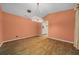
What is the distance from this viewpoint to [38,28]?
238 cm

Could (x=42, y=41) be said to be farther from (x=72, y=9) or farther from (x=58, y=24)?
(x=72, y=9)

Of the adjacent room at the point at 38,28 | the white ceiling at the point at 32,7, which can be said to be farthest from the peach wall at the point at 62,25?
the white ceiling at the point at 32,7

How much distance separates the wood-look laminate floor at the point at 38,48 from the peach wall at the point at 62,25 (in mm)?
147

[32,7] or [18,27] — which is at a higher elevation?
[32,7]

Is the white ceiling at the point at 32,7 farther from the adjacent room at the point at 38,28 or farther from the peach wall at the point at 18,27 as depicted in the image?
the peach wall at the point at 18,27

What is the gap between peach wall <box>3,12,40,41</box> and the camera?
2.26 m

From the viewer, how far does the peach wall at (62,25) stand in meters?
2.27

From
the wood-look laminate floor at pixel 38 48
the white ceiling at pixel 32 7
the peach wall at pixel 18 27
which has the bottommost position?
the wood-look laminate floor at pixel 38 48

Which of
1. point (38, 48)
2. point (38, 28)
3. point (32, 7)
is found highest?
point (32, 7)

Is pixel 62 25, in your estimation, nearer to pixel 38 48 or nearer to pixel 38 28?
pixel 38 28

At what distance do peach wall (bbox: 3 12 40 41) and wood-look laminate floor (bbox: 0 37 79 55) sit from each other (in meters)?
0.13

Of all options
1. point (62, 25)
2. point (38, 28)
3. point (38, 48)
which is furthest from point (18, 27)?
point (62, 25)

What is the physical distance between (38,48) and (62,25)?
709mm

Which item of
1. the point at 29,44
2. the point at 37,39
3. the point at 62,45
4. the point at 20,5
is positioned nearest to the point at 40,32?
the point at 37,39
